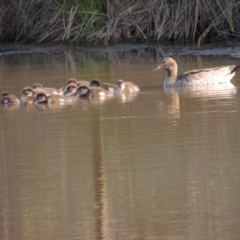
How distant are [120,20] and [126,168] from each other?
1102cm

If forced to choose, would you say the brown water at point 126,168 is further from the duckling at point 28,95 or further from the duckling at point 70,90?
the duckling at point 70,90

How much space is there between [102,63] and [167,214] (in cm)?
995

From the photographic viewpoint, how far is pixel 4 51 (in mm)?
19266

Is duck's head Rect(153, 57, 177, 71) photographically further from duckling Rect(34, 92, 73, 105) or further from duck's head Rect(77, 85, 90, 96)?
duckling Rect(34, 92, 73, 105)

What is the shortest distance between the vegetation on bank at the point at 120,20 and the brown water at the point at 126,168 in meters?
5.50

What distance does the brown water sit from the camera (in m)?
6.57

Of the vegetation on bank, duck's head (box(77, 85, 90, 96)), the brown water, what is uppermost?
the vegetation on bank

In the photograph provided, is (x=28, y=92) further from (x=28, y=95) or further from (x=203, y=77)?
(x=203, y=77)

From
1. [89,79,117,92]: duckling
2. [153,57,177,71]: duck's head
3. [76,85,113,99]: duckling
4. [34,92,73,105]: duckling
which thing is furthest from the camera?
[153,57,177,71]: duck's head

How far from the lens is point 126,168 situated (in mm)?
8062

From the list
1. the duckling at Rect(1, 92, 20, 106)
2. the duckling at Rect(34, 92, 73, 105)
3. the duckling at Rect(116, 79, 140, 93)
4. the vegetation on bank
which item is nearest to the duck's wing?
the duckling at Rect(116, 79, 140, 93)

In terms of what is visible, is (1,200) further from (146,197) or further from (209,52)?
(209,52)

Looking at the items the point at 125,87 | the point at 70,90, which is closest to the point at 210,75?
the point at 125,87

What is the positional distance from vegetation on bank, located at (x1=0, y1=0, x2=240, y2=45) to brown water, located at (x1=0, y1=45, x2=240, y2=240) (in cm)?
550
